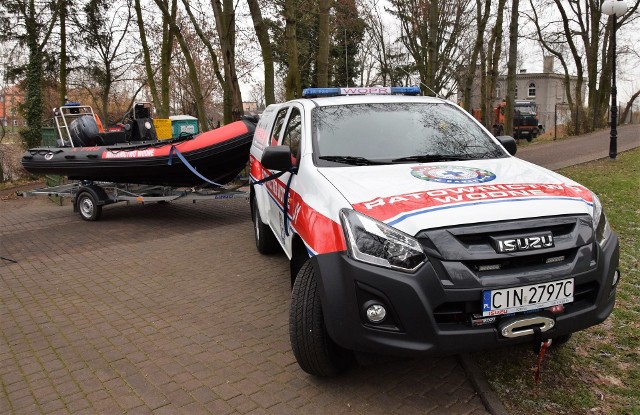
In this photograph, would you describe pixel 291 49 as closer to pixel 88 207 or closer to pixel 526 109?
pixel 88 207

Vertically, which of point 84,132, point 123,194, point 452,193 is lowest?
point 123,194

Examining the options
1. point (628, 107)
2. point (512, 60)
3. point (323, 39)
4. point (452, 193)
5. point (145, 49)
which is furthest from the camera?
point (628, 107)

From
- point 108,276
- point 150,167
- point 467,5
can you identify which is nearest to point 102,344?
point 108,276

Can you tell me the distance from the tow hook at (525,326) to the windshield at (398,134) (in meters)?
1.55

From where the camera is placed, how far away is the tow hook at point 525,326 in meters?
2.88

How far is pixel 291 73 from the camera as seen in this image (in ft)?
44.5

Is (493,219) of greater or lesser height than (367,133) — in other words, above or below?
below

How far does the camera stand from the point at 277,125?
5844 mm

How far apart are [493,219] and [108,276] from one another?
4.90m

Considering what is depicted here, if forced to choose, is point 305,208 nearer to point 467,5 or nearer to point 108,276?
point 108,276

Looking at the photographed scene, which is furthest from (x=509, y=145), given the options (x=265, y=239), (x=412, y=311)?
(x=265, y=239)

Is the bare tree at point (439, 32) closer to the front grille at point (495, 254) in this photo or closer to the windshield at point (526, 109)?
the windshield at point (526, 109)

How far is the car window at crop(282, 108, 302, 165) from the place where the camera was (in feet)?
14.9

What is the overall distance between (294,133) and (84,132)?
705 centimetres
